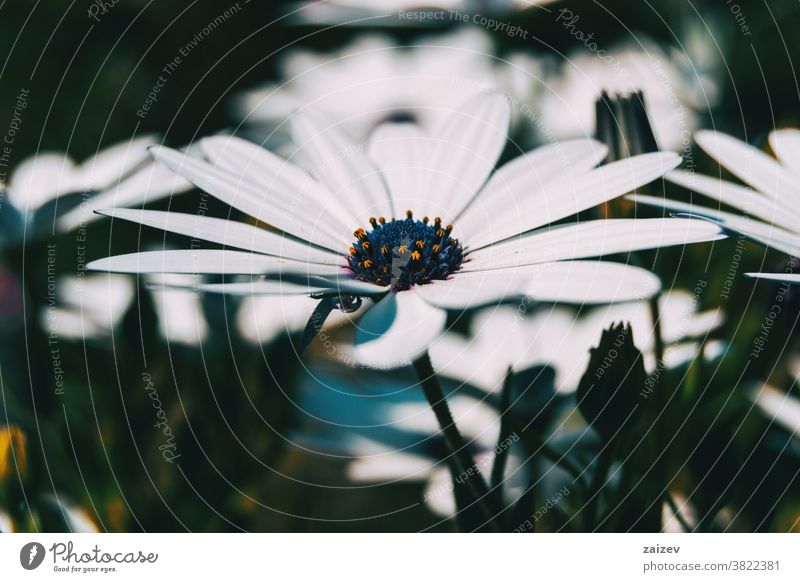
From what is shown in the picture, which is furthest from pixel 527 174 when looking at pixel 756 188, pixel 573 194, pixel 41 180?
pixel 41 180

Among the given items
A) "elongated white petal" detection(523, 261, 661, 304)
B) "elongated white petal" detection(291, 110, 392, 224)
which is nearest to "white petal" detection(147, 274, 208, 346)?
"elongated white petal" detection(291, 110, 392, 224)

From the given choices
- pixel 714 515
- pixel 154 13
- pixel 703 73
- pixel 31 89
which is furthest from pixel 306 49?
pixel 714 515

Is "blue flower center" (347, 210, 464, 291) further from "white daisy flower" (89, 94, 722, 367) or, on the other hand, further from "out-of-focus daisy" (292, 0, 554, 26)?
"out-of-focus daisy" (292, 0, 554, 26)

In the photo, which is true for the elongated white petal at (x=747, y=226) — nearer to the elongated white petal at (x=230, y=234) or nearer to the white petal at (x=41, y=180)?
the elongated white petal at (x=230, y=234)

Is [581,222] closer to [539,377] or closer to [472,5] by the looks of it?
[539,377]

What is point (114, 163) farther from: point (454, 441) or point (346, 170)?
point (454, 441)

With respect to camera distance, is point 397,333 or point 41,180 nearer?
point 397,333
